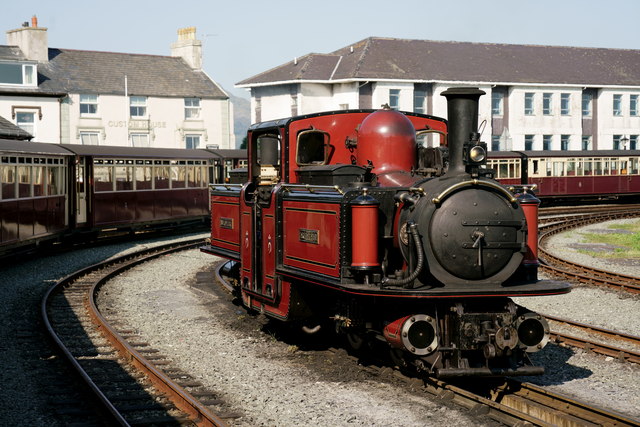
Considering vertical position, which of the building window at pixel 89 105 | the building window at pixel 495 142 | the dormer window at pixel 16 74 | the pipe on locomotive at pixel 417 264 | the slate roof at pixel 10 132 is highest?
the dormer window at pixel 16 74

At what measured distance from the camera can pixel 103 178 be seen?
23578mm

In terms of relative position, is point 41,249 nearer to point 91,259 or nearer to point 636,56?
point 91,259

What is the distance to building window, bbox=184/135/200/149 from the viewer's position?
152ft

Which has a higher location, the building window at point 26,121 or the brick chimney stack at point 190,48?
the brick chimney stack at point 190,48

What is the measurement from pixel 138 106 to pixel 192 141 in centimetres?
377

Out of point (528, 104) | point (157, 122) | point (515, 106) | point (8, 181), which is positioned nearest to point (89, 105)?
point (157, 122)

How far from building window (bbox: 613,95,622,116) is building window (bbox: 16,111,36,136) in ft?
111

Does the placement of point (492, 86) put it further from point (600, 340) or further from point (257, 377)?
point (257, 377)

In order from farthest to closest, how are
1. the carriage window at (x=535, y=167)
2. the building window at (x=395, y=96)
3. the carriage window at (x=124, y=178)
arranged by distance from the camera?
the building window at (x=395, y=96) < the carriage window at (x=535, y=167) < the carriage window at (x=124, y=178)

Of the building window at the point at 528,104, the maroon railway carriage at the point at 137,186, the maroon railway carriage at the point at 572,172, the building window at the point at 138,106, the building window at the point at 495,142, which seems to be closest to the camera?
the maroon railway carriage at the point at 137,186

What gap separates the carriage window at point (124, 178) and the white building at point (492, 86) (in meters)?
21.3

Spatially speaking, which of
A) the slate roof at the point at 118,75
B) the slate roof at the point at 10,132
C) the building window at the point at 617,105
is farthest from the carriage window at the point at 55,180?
the building window at the point at 617,105

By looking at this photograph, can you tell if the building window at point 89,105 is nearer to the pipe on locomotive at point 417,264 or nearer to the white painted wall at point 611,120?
the white painted wall at point 611,120

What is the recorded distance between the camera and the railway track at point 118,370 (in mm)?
7602
